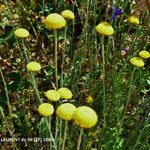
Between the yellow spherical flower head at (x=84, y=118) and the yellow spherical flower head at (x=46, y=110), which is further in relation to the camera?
the yellow spherical flower head at (x=46, y=110)

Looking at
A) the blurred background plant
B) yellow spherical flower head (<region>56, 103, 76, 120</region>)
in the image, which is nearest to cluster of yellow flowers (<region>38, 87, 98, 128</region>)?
yellow spherical flower head (<region>56, 103, 76, 120</region>)

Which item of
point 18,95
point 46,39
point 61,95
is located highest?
point 46,39

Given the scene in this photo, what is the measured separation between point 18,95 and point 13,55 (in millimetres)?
284

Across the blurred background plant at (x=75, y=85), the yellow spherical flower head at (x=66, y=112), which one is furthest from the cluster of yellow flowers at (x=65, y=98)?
the blurred background plant at (x=75, y=85)

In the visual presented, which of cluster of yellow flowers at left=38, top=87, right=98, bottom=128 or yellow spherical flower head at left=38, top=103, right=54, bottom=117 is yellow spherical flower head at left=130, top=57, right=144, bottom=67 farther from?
yellow spherical flower head at left=38, top=103, right=54, bottom=117

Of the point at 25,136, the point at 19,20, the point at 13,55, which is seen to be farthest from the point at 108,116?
the point at 19,20

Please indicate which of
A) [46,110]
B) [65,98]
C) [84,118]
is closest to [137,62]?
[65,98]

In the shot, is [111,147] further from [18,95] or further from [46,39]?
[46,39]

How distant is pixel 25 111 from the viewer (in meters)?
1.93

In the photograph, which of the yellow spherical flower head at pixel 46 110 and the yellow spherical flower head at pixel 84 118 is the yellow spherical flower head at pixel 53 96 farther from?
the yellow spherical flower head at pixel 84 118

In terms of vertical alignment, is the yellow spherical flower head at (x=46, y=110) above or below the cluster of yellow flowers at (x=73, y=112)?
below

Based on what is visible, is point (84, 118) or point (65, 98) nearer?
point (84, 118)

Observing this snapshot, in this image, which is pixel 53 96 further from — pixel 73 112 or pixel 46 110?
pixel 73 112

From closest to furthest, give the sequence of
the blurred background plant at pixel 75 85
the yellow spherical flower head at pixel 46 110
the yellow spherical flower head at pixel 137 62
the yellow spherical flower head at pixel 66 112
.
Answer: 1. the yellow spherical flower head at pixel 66 112
2. the yellow spherical flower head at pixel 46 110
3. the yellow spherical flower head at pixel 137 62
4. the blurred background plant at pixel 75 85
